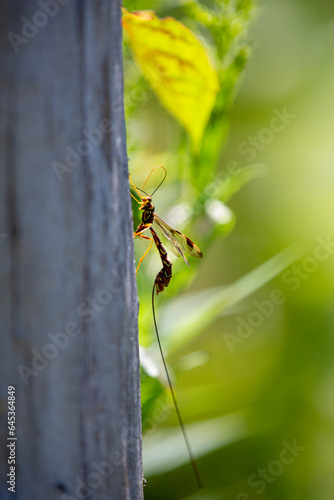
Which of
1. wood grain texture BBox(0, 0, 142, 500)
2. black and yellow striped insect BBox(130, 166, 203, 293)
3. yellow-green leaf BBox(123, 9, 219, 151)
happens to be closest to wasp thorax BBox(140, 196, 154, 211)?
black and yellow striped insect BBox(130, 166, 203, 293)

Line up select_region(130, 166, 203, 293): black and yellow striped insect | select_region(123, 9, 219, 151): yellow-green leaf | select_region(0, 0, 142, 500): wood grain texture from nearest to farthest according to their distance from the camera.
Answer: select_region(0, 0, 142, 500): wood grain texture → select_region(123, 9, 219, 151): yellow-green leaf → select_region(130, 166, 203, 293): black and yellow striped insect

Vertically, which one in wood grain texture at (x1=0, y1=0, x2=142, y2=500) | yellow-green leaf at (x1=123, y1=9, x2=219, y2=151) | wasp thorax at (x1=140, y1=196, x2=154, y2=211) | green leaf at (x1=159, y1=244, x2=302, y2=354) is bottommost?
wood grain texture at (x1=0, y1=0, x2=142, y2=500)

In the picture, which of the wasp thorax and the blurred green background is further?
the blurred green background

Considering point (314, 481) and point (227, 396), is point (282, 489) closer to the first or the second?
point (314, 481)

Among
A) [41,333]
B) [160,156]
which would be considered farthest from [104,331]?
[160,156]

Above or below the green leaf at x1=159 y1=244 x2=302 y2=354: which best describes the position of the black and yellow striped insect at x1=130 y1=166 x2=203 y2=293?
below

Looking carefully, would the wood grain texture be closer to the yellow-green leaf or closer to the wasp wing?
the yellow-green leaf
